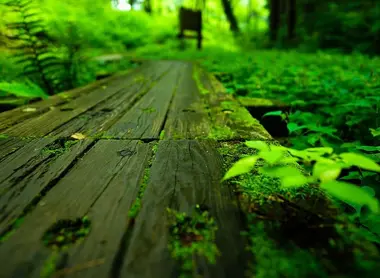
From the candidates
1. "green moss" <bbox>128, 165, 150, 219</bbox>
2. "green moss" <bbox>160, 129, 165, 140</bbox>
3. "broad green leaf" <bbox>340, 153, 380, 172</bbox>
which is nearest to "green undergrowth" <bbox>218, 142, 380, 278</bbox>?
"broad green leaf" <bbox>340, 153, 380, 172</bbox>

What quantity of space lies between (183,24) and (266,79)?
7.71 metres

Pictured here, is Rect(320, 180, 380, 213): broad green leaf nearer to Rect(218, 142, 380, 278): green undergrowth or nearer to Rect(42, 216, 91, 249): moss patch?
Rect(218, 142, 380, 278): green undergrowth

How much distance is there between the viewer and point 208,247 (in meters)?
0.72

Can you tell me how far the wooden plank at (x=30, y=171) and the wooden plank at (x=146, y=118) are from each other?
0.26 m

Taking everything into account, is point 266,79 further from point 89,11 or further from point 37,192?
point 89,11

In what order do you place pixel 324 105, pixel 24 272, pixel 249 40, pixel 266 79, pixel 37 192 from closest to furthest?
pixel 24 272 → pixel 37 192 → pixel 324 105 → pixel 266 79 → pixel 249 40

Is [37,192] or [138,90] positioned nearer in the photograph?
[37,192]

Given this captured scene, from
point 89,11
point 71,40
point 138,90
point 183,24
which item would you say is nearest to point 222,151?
point 138,90

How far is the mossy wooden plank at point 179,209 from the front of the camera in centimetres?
66

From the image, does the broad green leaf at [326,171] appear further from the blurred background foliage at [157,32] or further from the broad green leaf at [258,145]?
the blurred background foliage at [157,32]

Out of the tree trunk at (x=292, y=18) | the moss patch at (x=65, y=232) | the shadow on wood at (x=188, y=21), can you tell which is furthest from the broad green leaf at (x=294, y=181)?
the tree trunk at (x=292, y=18)

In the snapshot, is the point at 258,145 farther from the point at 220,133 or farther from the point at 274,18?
the point at 274,18

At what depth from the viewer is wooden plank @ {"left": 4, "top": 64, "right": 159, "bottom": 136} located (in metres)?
1.67

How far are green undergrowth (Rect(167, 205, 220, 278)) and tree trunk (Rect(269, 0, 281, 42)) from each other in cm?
1251
